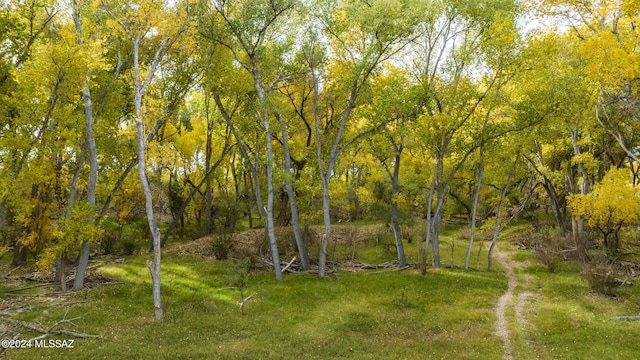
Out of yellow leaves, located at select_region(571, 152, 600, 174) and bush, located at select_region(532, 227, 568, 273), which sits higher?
yellow leaves, located at select_region(571, 152, 600, 174)

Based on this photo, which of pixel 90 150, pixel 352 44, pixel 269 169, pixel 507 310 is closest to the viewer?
pixel 507 310

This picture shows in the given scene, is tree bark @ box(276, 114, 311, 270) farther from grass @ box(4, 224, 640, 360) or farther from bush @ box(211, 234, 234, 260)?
bush @ box(211, 234, 234, 260)

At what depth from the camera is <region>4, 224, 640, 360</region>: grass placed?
1132cm

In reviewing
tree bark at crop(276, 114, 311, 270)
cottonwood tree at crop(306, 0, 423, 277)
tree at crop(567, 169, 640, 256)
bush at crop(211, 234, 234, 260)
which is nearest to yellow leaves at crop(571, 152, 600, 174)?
tree at crop(567, 169, 640, 256)

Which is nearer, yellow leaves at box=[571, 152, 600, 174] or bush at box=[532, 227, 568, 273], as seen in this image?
yellow leaves at box=[571, 152, 600, 174]

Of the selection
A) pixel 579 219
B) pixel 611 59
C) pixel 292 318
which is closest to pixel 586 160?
pixel 579 219

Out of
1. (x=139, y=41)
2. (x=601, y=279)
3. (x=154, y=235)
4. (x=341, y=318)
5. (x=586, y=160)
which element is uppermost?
(x=139, y=41)

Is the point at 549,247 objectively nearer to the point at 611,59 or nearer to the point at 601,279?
the point at 601,279

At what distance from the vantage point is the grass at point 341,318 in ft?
37.1

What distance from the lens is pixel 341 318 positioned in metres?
14.0

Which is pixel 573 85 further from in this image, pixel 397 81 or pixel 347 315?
pixel 347 315

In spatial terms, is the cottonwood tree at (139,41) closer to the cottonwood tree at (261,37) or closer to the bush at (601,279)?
the cottonwood tree at (261,37)

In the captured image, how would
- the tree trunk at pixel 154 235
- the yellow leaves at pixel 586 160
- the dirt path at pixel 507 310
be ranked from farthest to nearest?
the yellow leaves at pixel 586 160, the tree trunk at pixel 154 235, the dirt path at pixel 507 310

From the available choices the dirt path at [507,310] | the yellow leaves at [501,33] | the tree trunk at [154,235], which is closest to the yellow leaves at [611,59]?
the yellow leaves at [501,33]
